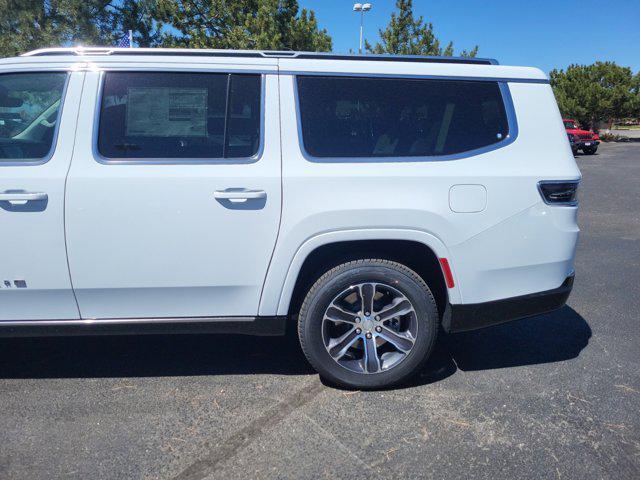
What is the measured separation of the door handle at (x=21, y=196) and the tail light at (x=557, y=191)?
2.75m

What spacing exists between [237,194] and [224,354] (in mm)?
1397

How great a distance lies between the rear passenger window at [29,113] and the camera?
3014 mm

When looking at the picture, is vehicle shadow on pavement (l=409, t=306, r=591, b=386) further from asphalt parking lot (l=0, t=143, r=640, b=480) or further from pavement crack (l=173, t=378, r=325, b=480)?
pavement crack (l=173, t=378, r=325, b=480)

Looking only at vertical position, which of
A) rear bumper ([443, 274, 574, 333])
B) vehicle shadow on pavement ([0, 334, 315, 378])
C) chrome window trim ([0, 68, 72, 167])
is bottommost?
vehicle shadow on pavement ([0, 334, 315, 378])

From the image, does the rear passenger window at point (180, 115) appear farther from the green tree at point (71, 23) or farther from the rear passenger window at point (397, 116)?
the green tree at point (71, 23)

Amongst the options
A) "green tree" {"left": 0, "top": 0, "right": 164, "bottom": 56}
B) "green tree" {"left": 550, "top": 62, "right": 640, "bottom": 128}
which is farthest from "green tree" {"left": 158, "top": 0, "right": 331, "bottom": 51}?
"green tree" {"left": 550, "top": 62, "right": 640, "bottom": 128}

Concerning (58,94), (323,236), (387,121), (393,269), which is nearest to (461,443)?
(393,269)

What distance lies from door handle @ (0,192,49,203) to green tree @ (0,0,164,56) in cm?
1633

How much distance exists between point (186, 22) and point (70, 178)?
55.3 ft

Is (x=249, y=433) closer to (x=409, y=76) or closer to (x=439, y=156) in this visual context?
(x=439, y=156)

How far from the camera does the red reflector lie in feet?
10.2

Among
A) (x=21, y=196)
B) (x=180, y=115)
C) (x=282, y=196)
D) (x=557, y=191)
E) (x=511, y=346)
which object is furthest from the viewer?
(x=511, y=346)

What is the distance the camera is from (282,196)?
2961 mm

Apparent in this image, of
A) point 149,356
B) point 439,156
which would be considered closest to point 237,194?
point 439,156
